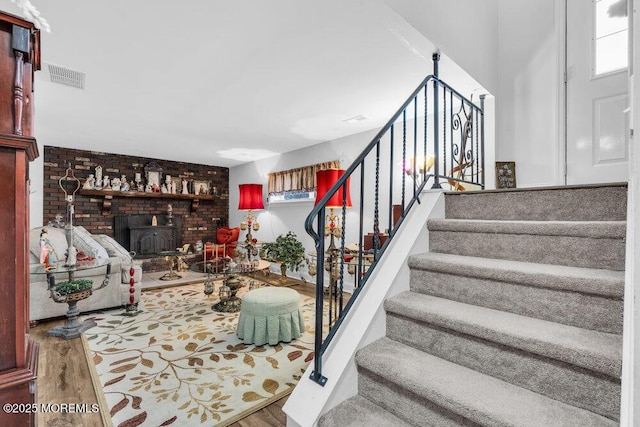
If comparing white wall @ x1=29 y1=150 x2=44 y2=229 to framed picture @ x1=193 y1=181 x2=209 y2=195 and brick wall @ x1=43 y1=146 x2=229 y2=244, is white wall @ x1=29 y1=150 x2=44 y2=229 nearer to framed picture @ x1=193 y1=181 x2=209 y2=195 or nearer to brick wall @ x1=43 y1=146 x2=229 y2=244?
brick wall @ x1=43 y1=146 x2=229 y2=244

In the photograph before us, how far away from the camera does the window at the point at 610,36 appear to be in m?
2.37

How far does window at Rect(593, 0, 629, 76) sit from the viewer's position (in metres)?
2.37

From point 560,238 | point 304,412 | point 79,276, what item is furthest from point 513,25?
point 79,276

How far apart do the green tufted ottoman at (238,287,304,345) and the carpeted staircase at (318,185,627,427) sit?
1.45 m

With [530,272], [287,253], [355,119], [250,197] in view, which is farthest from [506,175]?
[250,197]

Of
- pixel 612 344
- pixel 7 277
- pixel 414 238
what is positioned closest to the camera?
pixel 7 277

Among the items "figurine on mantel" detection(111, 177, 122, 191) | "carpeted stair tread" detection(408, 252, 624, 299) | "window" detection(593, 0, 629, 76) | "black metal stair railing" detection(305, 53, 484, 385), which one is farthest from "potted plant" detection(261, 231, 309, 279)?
"window" detection(593, 0, 629, 76)

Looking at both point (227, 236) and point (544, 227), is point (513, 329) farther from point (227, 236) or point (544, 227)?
point (227, 236)

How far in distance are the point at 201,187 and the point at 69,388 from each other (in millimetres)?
5430

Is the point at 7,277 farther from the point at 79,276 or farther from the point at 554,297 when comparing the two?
the point at 79,276

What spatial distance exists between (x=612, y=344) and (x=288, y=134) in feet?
14.1

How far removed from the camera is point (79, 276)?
11.4 feet

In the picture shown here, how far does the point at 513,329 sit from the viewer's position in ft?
3.57

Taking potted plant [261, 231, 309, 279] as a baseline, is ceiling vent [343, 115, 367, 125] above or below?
above
